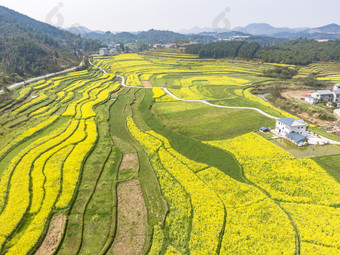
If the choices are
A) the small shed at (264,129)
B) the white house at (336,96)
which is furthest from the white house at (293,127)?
the white house at (336,96)

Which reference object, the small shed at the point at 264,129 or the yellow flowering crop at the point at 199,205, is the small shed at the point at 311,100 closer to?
the small shed at the point at 264,129

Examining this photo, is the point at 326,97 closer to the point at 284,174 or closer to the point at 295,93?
the point at 295,93

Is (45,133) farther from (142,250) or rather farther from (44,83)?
(44,83)

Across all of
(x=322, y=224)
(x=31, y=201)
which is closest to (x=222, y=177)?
(x=322, y=224)

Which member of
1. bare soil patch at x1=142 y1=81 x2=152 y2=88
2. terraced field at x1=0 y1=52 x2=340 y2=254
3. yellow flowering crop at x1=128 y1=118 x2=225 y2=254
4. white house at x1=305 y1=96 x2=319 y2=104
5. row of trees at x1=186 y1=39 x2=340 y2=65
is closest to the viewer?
yellow flowering crop at x1=128 y1=118 x2=225 y2=254

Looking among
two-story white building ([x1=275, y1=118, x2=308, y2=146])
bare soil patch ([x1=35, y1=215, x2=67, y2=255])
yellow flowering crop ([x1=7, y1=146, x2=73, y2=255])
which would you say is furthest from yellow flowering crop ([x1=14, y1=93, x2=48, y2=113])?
two-story white building ([x1=275, y1=118, x2=308, y2=146])

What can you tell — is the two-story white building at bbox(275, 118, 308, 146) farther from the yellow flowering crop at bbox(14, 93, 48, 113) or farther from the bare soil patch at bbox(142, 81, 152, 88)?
the yellow flowering crop at bbox(14, 93, 48, 113)
